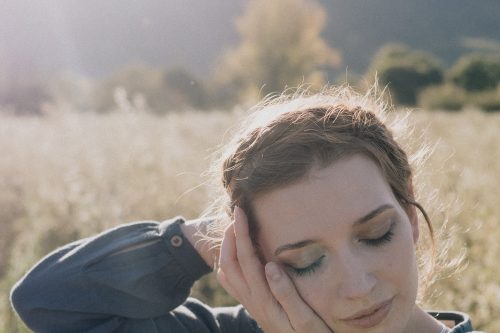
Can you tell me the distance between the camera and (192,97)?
136 feet

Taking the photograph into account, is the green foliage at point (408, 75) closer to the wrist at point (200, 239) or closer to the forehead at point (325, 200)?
the wrist at point (200, 239)

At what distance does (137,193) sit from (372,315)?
12.5ft

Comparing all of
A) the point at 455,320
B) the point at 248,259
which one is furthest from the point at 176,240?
the point at 455,320

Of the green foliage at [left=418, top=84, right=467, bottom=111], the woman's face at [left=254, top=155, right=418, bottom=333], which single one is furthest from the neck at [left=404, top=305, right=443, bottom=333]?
the green foliage at [left=418, top=84, right=467, bottom=111]

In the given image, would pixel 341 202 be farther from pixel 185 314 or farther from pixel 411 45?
pixel 411 45

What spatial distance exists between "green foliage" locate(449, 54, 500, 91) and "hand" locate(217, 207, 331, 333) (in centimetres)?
3352

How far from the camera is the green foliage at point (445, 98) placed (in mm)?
32812

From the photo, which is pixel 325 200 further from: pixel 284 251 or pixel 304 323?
pixel 304 323

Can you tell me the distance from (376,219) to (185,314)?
0.96m

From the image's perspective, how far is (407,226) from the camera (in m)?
2.06

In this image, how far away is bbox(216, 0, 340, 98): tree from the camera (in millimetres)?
41844

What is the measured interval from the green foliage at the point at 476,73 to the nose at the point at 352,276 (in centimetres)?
3364

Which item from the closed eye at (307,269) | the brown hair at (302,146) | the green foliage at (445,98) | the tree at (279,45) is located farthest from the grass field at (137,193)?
the tree at (279,45)

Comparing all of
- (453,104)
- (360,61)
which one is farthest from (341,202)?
(360,61)
